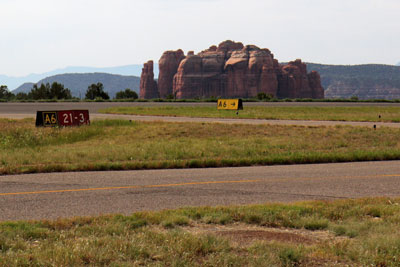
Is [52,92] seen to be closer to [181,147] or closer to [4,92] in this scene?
[4,92]

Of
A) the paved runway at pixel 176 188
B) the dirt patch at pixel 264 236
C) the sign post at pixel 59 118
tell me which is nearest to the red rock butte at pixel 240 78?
the sign post at pixel 59 118

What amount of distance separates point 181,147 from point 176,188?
8006 millimetres

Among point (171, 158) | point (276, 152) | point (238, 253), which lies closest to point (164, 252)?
point (238, 253)

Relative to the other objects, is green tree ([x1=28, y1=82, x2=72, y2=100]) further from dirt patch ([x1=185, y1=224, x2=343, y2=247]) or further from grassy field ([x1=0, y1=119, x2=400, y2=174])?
dirt patch ([x1=185, y1=224, x2=343, y2=247])

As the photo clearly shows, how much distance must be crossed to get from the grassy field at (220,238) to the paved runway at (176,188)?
3.27 feet

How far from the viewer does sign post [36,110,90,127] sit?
26.3 meters

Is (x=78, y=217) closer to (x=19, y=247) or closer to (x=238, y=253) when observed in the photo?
(x=19, y=247)

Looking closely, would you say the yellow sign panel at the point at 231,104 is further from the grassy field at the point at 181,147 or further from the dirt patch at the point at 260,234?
the dirt patch at the point at 260,234

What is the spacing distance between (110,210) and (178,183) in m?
2.82

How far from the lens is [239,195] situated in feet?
30.3

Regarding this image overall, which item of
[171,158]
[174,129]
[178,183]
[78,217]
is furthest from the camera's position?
[174,129]

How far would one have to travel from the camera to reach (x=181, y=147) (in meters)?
17.9

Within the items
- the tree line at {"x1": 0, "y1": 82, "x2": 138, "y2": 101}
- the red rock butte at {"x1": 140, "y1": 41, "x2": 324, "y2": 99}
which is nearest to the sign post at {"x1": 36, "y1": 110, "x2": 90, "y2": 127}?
the tree line at {"x1": 0, "y1": 82, "x2": 138, "y2": 101}

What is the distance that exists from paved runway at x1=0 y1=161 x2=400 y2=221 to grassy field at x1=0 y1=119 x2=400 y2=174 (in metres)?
1.29
